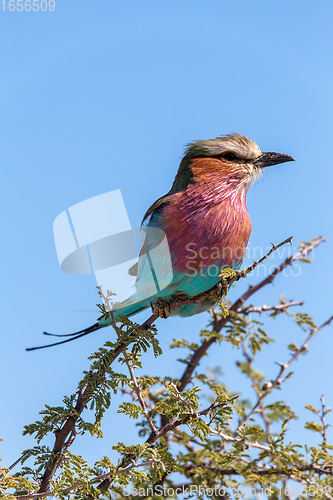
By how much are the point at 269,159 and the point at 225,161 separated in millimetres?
460

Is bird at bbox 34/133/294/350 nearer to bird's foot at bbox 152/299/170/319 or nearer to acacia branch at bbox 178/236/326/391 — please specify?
bird's foot at bbox 152/299/170/319

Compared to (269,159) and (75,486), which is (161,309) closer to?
(75,486)

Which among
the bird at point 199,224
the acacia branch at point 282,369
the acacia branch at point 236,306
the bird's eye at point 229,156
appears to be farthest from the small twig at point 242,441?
the bird's eye at point 229,156

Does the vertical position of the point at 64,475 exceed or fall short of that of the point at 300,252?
it falls short

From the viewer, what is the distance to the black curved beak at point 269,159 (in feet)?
15.7

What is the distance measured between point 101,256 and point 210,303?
0.99 m

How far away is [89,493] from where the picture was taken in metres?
2.84

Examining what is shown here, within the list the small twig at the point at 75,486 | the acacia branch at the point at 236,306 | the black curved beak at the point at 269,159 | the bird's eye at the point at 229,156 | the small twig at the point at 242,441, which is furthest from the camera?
the black curved beak at the point at 269,159

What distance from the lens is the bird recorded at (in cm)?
390

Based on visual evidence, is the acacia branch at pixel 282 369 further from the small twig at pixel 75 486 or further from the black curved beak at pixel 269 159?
the black curved beak at pixel 269 159

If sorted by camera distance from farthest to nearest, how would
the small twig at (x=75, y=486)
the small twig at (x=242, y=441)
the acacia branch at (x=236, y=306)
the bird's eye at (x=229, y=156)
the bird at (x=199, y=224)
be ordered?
the bird's eye at (x=229, y=156), the acacia branch at (x=236, y=306), the bird at (x=199, y=224), the small twig at (x=242, y=441), the small twig at (x=75, y=486)

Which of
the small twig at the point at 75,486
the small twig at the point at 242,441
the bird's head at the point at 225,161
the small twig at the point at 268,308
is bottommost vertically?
the small twig at the point at 75,486

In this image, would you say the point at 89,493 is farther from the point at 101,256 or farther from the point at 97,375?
the point at 101,256

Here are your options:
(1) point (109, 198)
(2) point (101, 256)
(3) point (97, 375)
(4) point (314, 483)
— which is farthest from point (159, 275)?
(4) point (314, 483)
